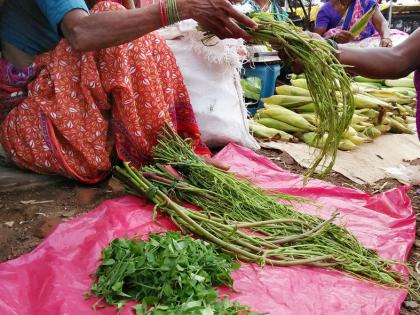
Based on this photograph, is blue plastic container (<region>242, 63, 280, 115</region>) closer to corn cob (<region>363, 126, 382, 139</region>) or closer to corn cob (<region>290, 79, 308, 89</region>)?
corn cob (<region>290, 79, 308, 89</region>)

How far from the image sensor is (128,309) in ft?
4.83

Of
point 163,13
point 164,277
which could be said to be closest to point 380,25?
point 163,13

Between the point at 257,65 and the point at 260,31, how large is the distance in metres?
2.58

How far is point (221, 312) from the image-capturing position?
1.42 metres

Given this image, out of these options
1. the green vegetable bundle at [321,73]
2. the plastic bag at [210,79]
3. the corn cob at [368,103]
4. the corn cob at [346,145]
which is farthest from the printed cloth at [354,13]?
the green vegetable bundle at [321,73]

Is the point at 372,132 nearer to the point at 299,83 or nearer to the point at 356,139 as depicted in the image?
the point at 356,139

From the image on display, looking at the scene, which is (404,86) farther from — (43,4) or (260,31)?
(43,4)

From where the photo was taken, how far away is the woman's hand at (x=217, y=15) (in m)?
2.08

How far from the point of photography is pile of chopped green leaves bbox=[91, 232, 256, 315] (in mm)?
1458

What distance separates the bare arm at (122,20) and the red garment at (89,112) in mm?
265

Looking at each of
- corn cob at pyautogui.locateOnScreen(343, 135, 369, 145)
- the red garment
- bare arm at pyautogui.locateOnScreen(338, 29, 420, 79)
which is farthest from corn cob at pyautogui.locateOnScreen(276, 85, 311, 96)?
the red garment

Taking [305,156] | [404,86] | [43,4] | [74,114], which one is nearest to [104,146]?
[74,114]

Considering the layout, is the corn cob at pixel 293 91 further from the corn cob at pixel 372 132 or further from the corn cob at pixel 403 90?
the corn cob at pixel 403 90

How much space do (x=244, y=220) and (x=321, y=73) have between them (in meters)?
0.78
